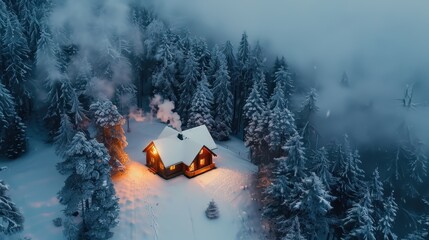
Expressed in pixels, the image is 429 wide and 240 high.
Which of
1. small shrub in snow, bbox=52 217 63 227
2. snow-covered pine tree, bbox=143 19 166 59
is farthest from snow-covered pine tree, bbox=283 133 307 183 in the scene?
snow-covered pine tree, bbox=143 19 166 59

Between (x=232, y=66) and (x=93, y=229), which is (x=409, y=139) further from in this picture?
(x=93, y=229)

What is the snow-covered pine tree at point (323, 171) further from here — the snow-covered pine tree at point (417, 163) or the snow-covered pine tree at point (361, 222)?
the snow-covered pine tree at point (417, 163)

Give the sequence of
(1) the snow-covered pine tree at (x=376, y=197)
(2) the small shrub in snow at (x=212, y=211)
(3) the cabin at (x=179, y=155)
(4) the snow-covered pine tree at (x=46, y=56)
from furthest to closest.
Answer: (4) the snow-covered pine tree at (x=46, y=56)
(3) the cabin at (x=179, y=155)
(2) the small shrub in snow at (x=212, y=211)
(1) the snow-covered pine tree at (x=376, y=197)

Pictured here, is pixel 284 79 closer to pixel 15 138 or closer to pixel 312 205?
pixel 312 205

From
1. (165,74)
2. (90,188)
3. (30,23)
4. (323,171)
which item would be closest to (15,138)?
(30,23)

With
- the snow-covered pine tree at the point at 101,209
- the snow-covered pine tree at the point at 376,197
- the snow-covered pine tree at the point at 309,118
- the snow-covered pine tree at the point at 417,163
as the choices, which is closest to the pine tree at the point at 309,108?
the snow-covered pine tree at the point at 309,118

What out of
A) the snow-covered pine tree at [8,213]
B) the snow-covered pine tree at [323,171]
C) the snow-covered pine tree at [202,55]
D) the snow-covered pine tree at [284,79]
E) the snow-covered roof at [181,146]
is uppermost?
the snow-covered pine tree at [202,55]

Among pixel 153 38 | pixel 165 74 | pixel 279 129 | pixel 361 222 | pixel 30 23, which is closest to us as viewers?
pixel 361 222
